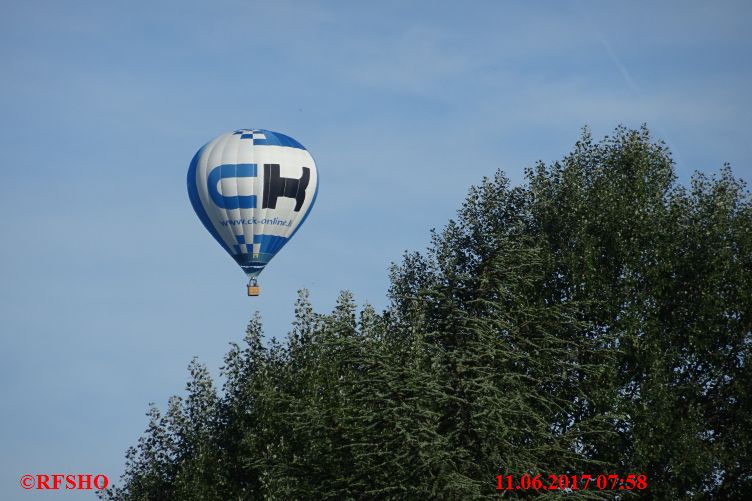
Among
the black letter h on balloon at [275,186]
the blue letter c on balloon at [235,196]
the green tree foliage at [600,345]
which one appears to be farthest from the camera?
the black letter h on balloon at [275,186]

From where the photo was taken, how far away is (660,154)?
52500 millimetres

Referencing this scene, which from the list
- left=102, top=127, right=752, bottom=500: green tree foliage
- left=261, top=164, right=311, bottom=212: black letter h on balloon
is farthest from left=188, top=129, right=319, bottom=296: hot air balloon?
left=102, top=127, right=752, bottom=500: green tree foliage

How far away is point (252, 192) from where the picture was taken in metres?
61.8

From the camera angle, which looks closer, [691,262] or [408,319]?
[691,262]

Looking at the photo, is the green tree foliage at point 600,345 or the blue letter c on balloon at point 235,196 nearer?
the green tree foliage at point 600,345

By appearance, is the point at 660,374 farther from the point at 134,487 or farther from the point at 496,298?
the point at 134,487

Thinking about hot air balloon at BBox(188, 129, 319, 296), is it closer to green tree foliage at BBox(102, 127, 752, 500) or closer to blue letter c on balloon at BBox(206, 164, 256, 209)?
blue letter c on balloon at BBox(206, 164, 256, 209)

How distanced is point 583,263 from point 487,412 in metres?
24.4

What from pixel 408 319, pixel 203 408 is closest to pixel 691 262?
pixel 408 319

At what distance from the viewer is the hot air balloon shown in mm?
61938

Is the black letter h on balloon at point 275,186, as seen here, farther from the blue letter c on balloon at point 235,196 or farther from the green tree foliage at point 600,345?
the green tree foliage at point 600,345

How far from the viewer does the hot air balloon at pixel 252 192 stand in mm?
61938

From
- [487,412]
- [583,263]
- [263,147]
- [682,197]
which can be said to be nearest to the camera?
[487,412]

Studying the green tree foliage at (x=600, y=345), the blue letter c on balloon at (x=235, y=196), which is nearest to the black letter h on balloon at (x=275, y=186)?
the blue letter c on balloon at (x=235, y=196)
